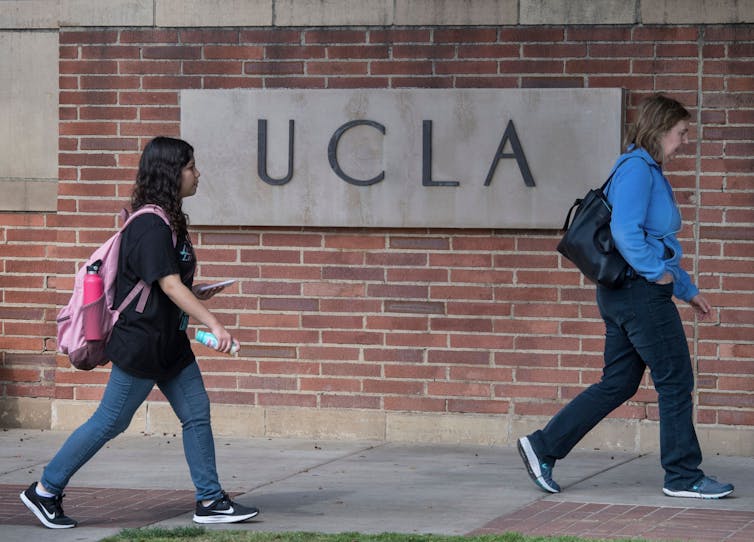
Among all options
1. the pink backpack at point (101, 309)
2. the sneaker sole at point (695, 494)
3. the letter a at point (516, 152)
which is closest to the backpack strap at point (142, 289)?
the pink backpack at point (101, 309)

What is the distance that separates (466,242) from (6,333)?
10.0 feet

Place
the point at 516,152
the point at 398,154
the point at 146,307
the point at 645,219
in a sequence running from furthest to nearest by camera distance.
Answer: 1. the point at 398,154
2. the point at 516,152
3. the point at 645,219
4. the point at 146,307

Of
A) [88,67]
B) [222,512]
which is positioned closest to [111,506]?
[222,512]

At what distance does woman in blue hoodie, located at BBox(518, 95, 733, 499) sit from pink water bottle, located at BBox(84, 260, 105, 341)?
2288 mm

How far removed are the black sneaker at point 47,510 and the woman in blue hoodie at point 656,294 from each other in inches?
99.6

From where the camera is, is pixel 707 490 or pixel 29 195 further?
pixel 29 195

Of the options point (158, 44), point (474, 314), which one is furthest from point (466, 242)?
point (158, 44)

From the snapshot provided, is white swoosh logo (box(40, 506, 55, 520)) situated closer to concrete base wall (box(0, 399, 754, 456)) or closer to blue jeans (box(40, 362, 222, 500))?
blue jeans (box(40, 362, 222, 500))

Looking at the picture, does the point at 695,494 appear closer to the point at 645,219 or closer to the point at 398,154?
the point at 645,219

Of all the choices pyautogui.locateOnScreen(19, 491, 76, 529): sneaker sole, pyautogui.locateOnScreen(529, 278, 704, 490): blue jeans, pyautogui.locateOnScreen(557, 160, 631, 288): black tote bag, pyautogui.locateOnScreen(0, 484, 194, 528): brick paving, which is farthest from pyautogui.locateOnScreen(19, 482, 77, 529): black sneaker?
pyautogui.locateOnScreen(557, 160, 631, 288): black tote bag

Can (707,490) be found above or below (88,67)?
below

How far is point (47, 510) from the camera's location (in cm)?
609

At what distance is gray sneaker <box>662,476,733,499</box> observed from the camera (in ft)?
21.7

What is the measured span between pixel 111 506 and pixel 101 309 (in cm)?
107
